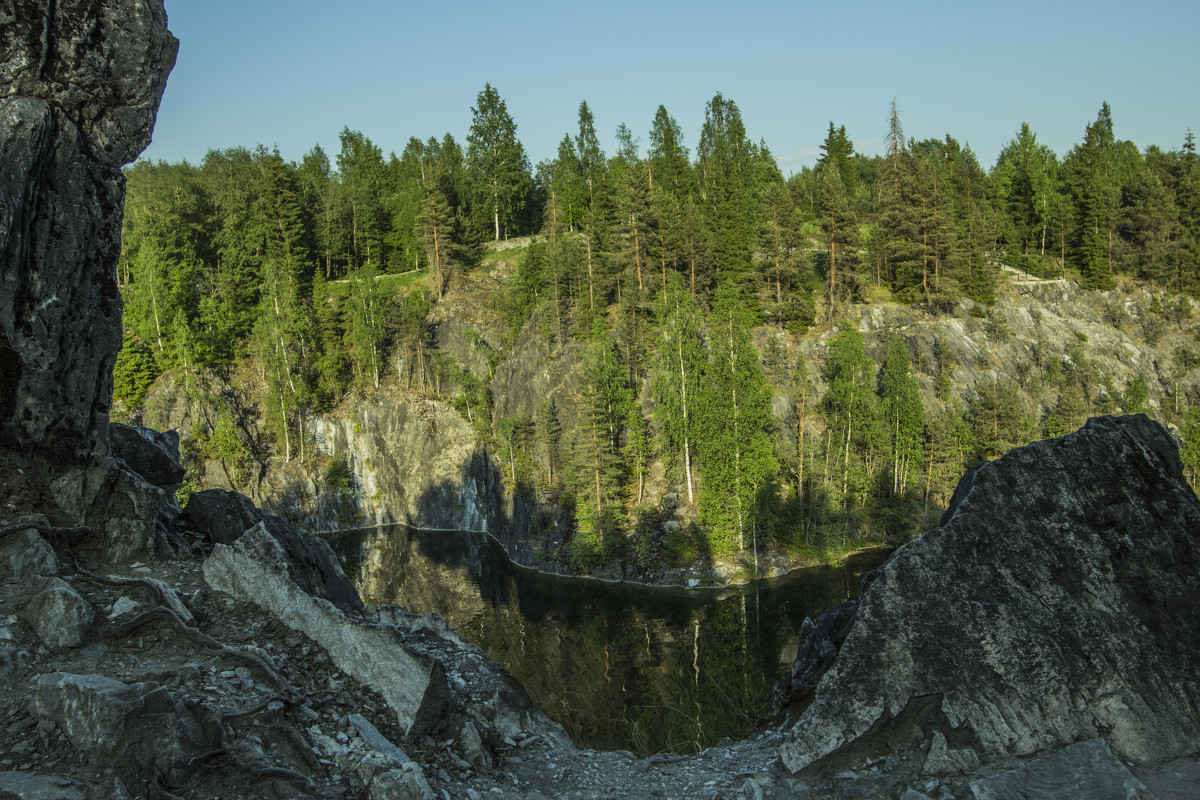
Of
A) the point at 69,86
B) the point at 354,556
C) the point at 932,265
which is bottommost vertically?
the point at 354,556

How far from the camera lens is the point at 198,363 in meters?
70.0

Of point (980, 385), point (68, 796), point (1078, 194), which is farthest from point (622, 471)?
point (1078, 194)

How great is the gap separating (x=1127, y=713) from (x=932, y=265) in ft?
218

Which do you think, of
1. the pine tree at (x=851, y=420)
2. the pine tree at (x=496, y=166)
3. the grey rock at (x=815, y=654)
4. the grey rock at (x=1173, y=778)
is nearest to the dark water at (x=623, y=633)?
the pine tree at (x=851, y=420)

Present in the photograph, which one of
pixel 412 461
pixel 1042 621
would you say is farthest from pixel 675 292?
pixel 1042 621

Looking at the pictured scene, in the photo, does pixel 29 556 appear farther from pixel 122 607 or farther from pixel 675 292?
pixel 675 292

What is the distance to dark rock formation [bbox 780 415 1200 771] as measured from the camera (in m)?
9.74

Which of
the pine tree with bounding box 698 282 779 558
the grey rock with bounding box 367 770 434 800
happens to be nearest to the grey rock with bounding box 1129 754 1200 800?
the grey rock with bounding box 367 770 434 800

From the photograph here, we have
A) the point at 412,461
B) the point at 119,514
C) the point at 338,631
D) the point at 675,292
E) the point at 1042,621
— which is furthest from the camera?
the point at 412,461

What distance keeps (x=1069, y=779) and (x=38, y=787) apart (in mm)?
10938

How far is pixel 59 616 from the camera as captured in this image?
9.29m

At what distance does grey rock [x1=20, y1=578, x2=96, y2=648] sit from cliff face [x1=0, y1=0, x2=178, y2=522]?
2245 mm

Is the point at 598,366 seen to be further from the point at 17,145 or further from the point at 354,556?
the point at 17,145

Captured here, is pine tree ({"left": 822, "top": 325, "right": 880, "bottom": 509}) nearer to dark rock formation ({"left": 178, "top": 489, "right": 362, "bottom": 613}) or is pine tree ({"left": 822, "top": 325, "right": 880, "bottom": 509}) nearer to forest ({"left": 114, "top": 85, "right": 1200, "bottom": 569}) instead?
forest ({"left": 114, "top": 85, "right": 1200, "bottom": 569})
